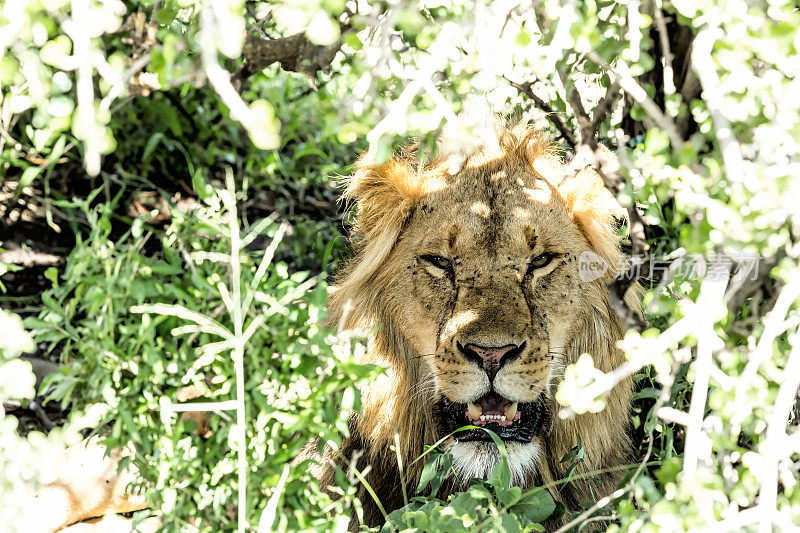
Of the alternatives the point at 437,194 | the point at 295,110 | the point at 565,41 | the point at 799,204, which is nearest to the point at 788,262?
the point at 799,204

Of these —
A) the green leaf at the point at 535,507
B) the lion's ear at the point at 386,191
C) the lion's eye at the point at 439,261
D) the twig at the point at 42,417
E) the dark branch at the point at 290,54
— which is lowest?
the green leaf at the point at 535,507

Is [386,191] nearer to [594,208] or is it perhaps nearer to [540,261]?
[540,261]

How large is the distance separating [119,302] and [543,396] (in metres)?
1.44

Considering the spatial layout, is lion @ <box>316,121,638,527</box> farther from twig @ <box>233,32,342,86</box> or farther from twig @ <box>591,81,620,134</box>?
twig @ <box>233,32,342,86</box>

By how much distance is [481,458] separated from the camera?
2.94 m

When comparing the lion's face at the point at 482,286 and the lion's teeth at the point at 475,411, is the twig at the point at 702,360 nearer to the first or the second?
the lion's face at the point at 482,286

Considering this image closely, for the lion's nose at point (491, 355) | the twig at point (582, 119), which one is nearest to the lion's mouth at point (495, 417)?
the lion's nose at point (491, 355)

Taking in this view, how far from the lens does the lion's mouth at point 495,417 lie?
2941mm

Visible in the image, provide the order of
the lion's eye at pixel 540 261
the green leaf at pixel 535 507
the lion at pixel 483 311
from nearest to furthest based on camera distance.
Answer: the green leaf at pixel 535 507, the lion at pixel 483 311, the lion's eye at pixel 540 261

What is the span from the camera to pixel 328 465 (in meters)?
3.26

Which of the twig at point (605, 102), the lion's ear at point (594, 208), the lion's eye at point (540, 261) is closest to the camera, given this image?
the twig at point (605, 102)

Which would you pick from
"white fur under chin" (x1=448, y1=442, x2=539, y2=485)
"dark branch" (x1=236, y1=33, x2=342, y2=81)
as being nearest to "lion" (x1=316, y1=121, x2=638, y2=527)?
"white fur under chin" (x1=448, y1=442, x2=539, y2=485)

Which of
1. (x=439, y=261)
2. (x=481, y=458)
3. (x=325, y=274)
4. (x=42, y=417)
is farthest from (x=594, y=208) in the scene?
(x=42, y=417)

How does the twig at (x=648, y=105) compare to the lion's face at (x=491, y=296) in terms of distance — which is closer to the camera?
the twig at (x=648, y=105)
